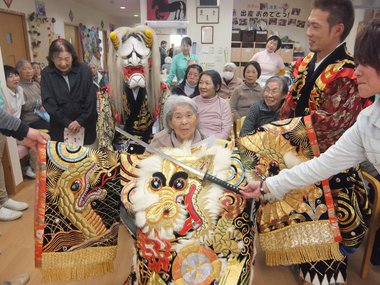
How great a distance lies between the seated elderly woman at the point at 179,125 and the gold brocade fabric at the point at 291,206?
27 centimetres

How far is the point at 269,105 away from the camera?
7.61 ft

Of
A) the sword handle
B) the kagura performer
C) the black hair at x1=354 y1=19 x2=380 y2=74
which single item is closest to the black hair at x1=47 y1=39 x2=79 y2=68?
the kagura performer

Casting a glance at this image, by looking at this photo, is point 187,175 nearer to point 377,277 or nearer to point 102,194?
point 102,194

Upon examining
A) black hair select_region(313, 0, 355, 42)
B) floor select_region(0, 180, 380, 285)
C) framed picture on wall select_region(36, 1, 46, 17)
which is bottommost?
floor select_region(0, 180, 380, 285)

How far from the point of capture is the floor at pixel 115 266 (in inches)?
72.3

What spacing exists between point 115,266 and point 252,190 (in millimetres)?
1179

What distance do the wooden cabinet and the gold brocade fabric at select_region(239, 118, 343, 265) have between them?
17.0 ft

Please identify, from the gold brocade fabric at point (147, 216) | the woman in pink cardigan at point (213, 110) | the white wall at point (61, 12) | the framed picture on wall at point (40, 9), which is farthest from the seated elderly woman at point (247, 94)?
the framed picture on wall at point (40, 9)

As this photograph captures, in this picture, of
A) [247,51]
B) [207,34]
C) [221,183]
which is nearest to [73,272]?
[221,183]

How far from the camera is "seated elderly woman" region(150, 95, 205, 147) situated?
1.48 m

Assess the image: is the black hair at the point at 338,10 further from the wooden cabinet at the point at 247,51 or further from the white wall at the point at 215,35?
the wooden cabinet at the point at 247,51

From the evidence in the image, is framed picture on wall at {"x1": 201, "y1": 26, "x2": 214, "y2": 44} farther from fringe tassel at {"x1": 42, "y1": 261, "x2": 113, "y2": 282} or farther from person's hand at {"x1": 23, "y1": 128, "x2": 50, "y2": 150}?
fringe tassel at {"x1": 42, "y1": 261, "x2": 113, "y2": 282}

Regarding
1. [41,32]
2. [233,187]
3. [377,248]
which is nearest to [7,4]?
[41,32]

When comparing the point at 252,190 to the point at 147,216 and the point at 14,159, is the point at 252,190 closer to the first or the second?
the point at 147,216
